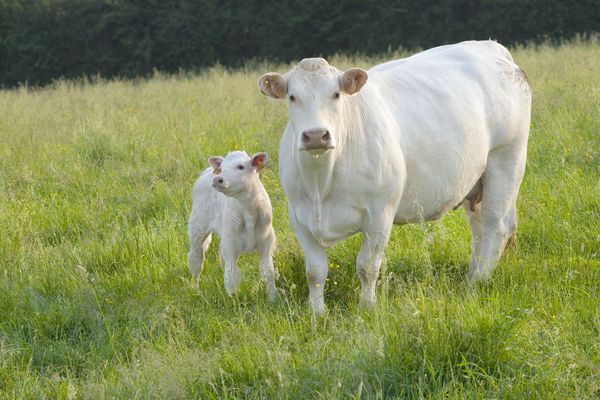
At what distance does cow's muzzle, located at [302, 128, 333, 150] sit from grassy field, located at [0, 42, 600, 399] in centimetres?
65

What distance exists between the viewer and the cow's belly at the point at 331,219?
4.67m

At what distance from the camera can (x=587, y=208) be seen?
5.98 m

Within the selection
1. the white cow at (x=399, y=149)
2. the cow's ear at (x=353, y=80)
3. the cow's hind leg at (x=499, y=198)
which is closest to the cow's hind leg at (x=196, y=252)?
the white cow at (x=399, y=149)

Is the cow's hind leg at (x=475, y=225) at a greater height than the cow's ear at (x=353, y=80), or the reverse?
the cow's ear at (x=353, y=80)

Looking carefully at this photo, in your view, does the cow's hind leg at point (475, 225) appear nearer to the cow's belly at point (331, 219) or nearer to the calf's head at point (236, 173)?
the cow's belly at point (331, 219)

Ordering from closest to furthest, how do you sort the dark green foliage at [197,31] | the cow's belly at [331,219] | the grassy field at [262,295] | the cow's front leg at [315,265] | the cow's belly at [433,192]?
1. the grassy field at [262,295]
2. the cow's belly at [331,219]
3. the cow's front leg at [315,265]
4. the cow's belly at [433,192]
5. the dark green foliage at [197,31]

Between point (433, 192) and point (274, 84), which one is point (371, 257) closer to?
point (433, 192)

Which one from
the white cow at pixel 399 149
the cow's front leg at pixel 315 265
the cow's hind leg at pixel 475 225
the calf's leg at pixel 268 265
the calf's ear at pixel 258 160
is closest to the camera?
the white cow at pixel 399 149

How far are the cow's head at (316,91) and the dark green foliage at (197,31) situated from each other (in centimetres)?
2410

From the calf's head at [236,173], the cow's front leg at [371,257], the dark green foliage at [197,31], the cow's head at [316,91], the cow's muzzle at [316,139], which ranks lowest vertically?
the dark green foliage at [197,31]

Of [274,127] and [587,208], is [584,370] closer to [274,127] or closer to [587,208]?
[587,208]

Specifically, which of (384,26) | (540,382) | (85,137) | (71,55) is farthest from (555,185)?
(71,55)

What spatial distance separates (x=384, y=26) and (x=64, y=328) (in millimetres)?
25521

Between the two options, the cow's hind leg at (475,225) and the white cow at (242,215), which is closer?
the white cow at (242,215)
